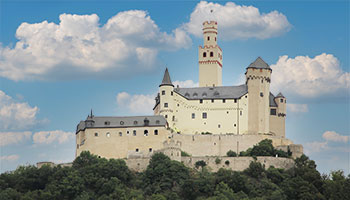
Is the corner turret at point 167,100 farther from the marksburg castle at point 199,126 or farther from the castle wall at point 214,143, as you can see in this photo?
the castle wall at point 214,143

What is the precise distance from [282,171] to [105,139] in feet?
87.7

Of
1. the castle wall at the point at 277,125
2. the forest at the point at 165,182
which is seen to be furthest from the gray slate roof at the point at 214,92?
the forest at the point at 165,182

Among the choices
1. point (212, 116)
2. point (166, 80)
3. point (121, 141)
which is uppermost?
point (166, 80)

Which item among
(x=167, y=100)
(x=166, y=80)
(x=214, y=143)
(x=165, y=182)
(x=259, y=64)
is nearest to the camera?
(x=165, y=182)

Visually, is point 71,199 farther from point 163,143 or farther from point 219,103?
point 219,103

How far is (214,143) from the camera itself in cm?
10425

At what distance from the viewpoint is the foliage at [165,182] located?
92.4 m

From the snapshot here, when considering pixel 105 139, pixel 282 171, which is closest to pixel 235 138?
pixel 282 171

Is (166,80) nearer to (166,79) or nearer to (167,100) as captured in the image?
(166,79)

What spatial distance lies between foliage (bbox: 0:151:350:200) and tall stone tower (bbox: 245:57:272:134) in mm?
6716

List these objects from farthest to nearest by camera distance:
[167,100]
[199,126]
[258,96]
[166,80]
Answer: [166,80], [167,100], [199,126], [258,96]

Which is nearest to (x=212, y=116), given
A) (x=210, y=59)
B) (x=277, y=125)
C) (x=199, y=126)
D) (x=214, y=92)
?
(x=199, y=126)

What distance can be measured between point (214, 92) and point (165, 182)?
2009 cm

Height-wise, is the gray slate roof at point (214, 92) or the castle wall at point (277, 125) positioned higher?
the gray slate roof at point (214, 92)
